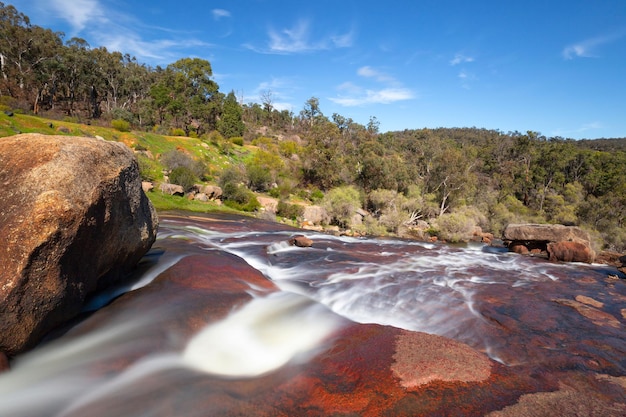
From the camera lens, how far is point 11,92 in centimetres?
4878

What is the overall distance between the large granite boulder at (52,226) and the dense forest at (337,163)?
21.8 m

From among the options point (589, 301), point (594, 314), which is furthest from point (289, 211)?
point (594, 314)

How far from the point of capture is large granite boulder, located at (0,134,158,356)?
4227 millimetres

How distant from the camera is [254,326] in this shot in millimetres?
5996

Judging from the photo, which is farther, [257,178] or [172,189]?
[257,178]

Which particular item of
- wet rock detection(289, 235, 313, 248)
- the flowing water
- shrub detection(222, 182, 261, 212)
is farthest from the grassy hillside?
the flowing water

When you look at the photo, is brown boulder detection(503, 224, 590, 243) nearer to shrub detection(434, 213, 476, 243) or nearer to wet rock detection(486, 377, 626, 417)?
shrub detection(434, 213, 476, 243)

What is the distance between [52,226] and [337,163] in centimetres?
3974

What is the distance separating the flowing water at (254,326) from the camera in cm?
414

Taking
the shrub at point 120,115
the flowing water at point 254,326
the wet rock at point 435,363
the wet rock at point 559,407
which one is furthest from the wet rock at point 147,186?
the shrub at point 120,115

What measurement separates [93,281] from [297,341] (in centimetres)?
367

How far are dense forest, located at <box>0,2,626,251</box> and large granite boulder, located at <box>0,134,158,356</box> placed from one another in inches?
857

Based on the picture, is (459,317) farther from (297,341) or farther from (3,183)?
(3,183)

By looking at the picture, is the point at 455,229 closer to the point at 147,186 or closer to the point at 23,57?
the point at 147,186
